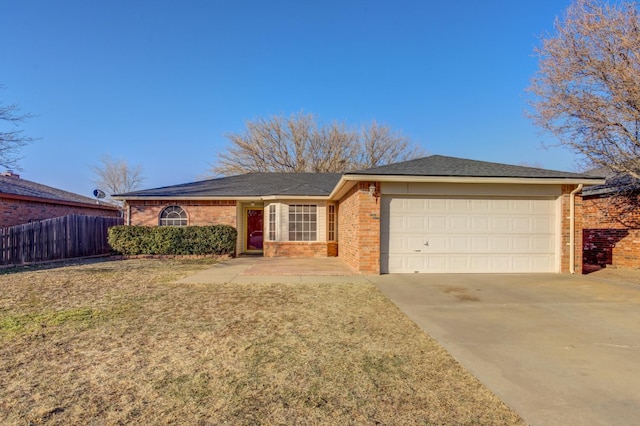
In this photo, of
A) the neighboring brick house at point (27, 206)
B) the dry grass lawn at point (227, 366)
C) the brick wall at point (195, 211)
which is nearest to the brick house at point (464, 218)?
the dry grass lawn at point (227, 366)

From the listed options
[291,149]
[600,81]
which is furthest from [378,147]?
[600,81]

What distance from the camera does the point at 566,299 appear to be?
21.3ft

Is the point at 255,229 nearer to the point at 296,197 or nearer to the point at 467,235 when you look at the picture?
the point at 296,197

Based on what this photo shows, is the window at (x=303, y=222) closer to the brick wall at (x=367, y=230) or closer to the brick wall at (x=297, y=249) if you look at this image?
the brick wall at (x=297, y=249)

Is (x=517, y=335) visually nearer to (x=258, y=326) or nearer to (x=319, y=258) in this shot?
(x=258, y=326)

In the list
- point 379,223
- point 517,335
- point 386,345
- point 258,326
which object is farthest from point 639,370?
point 379,223

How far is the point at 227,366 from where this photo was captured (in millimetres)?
3445

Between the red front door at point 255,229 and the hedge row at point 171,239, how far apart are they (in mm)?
3475

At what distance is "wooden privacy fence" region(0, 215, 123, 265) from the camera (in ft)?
37.6

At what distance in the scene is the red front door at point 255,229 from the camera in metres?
17.6

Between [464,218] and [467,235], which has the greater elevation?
[464,218]

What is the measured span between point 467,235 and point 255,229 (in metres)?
11.4

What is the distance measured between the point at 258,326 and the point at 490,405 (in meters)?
2.99

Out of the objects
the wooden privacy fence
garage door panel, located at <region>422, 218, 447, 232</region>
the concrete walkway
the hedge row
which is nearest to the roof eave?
garage door panel, located at <region>422, 218, 447, 232</region>
